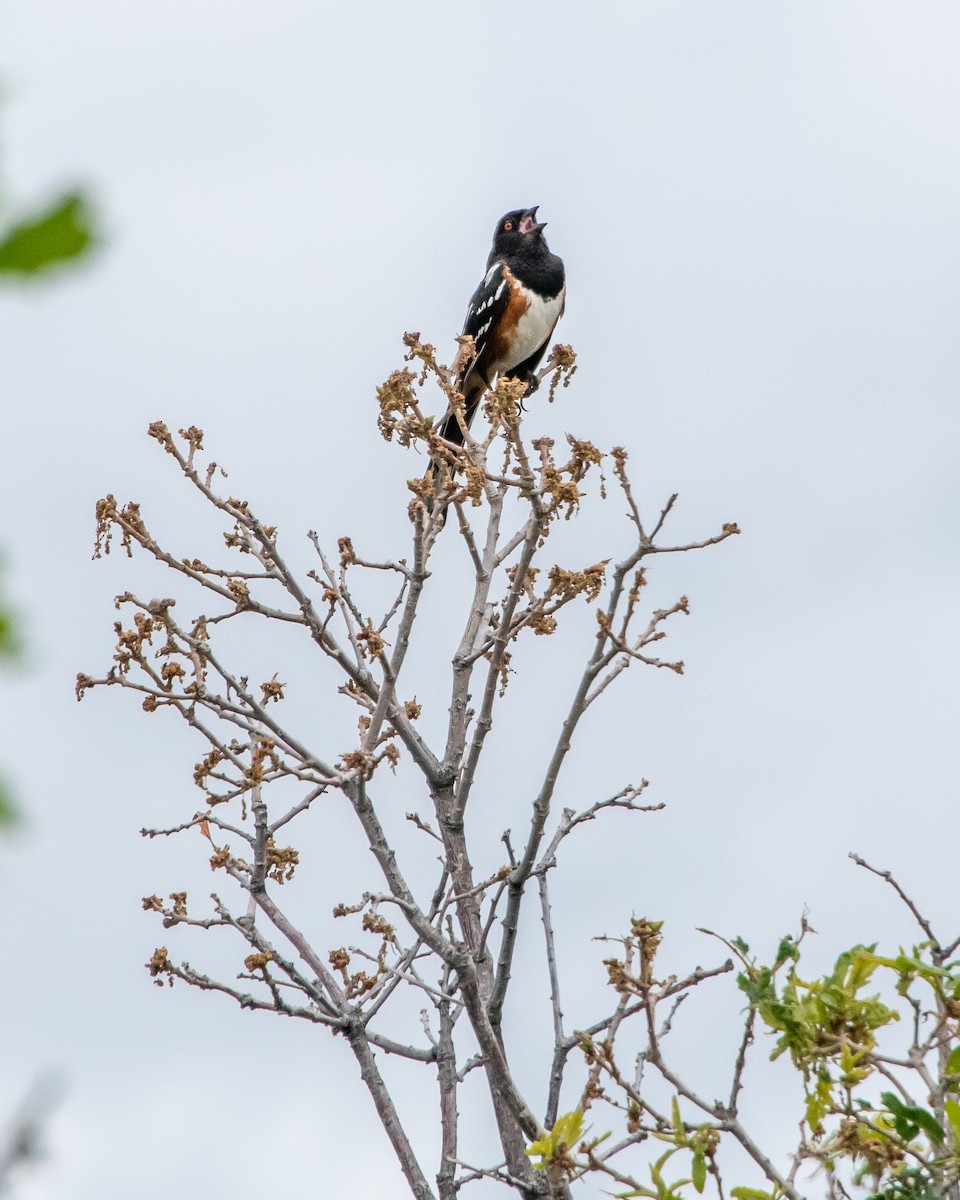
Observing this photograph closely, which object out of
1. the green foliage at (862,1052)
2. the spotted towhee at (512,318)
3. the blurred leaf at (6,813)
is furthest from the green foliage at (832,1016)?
the spotted towhee at (512,318)

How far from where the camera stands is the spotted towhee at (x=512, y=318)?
820cm

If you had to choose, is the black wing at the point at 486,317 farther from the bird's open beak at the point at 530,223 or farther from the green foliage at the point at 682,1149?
the green foliage at the point at 682,1149

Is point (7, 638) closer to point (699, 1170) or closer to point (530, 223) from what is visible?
point (699, 1170)

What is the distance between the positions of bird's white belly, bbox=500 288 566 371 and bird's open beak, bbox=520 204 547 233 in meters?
0.73

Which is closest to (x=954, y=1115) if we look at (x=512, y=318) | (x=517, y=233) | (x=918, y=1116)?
(x=918, y=1116)

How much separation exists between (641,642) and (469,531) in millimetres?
1217

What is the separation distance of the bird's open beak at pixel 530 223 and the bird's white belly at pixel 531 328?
732mm

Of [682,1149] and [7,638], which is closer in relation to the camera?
[7,638]

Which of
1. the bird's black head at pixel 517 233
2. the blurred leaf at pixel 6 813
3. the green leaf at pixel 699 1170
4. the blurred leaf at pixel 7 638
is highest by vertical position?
the bird's black head at pixel 517 233

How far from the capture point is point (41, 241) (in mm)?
322

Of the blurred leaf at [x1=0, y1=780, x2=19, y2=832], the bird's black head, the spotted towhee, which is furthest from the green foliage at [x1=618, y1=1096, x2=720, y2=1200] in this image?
the bird's black head

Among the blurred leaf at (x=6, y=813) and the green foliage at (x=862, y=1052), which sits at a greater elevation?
the green foliage at (x=862, y=1052)

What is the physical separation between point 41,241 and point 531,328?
8061 millimetres

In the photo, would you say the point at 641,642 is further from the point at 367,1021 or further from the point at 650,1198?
the point at 650,1198
